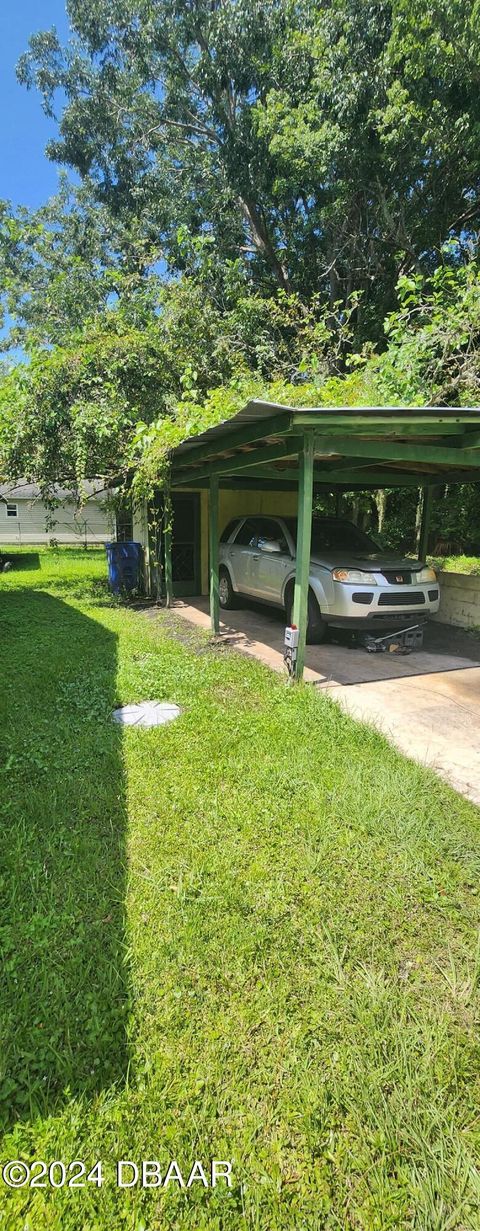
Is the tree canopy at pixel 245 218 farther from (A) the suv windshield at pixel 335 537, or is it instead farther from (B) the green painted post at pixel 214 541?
(A) the suv windshield at pixel 335 537

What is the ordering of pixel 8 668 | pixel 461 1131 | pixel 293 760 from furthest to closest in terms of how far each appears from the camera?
pixel 8 668, pixel 293 760, pixel 461 1131

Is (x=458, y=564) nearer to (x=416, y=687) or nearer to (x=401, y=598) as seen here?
(x=401, y=598)

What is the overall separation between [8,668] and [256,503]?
21.7 feet

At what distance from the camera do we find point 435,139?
384 inches

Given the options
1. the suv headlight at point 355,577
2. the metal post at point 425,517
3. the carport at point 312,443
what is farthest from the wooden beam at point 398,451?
the metal post at point 425,517

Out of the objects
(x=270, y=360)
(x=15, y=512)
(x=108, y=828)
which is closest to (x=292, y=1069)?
(x=108, y=828)

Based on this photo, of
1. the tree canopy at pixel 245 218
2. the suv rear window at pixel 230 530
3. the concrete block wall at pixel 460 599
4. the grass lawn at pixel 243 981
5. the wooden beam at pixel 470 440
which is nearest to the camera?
the grass lawn at pixel 243 981

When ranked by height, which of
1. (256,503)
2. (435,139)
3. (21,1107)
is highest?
(435,139)

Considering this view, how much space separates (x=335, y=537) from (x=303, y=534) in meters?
2.80

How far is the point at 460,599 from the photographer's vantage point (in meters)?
8.08

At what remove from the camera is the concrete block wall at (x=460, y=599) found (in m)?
7.88

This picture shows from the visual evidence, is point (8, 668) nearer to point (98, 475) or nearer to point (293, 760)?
point (293, 760)

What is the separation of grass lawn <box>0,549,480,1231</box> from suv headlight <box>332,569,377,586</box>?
2.49 m

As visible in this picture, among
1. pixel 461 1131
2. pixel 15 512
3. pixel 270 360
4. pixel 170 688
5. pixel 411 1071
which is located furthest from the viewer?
pixel 15 512
